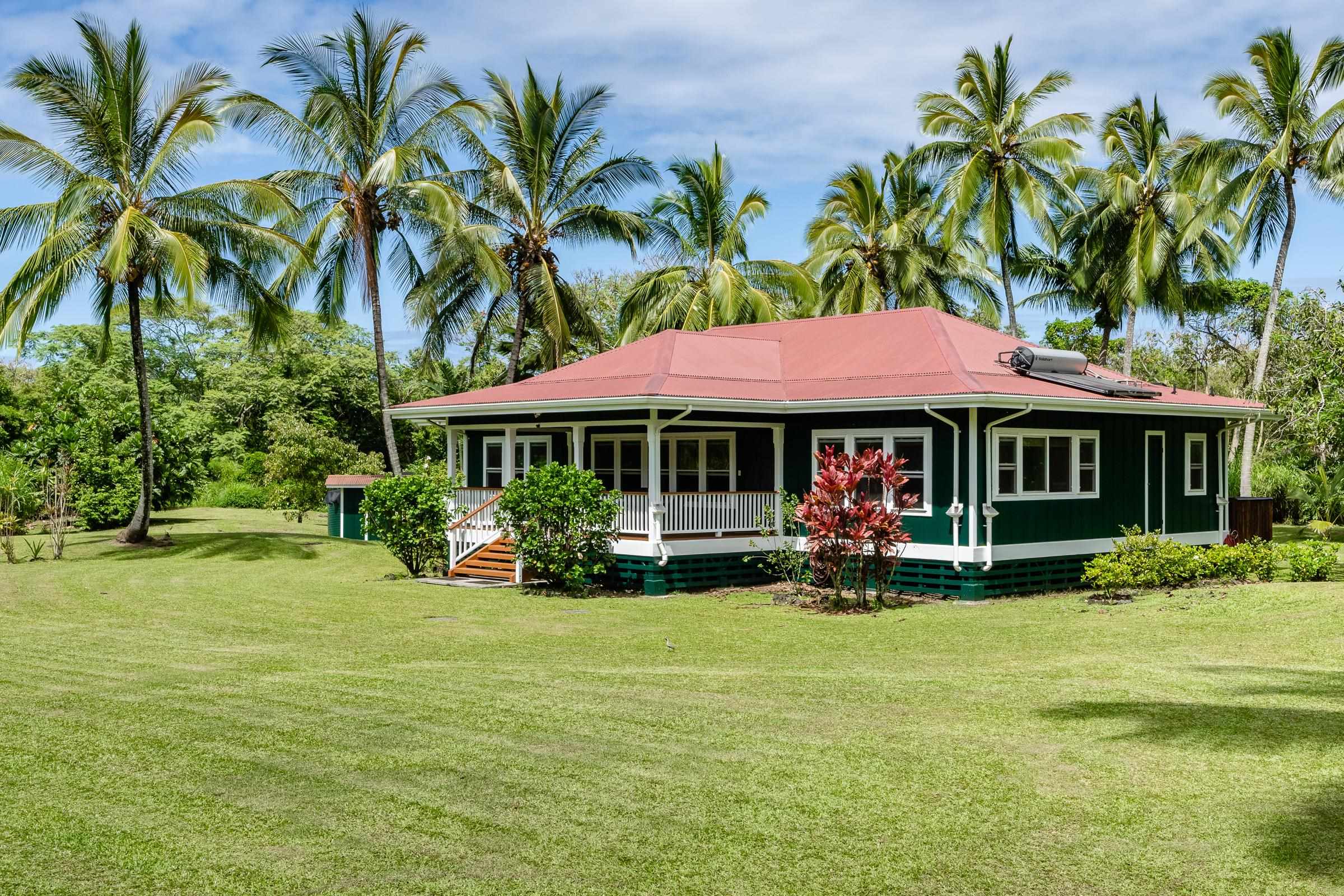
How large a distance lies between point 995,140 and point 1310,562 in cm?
1740

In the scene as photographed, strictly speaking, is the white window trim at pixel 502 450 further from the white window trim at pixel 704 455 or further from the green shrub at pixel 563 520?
the green shrub at pixel 563 520

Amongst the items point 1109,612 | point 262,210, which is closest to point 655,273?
point 262,210

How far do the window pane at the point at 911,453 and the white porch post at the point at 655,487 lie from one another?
11.8 feet

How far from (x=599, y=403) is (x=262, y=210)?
33.1ft

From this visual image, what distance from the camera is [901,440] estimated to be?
1830cm

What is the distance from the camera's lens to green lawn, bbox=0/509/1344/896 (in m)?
5.66

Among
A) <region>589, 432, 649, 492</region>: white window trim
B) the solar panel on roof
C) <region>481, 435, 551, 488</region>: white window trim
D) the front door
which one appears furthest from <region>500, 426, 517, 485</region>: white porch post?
the front door

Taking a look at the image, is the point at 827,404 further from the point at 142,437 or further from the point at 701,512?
the point at 142,437

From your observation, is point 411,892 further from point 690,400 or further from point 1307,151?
point 1307,151

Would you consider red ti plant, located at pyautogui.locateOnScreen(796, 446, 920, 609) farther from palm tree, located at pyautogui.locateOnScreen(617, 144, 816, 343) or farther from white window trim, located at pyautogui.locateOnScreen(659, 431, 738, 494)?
palm tree, located at pyautogui.locateOnScreen(617, 144, 816, 343)

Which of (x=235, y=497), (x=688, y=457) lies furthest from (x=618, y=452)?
→ (x=235, y=497)

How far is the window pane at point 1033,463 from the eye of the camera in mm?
18156

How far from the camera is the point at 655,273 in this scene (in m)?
33.6

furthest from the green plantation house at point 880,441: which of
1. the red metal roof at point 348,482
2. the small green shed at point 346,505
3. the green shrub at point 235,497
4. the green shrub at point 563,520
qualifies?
the green shrub at point 235,497
